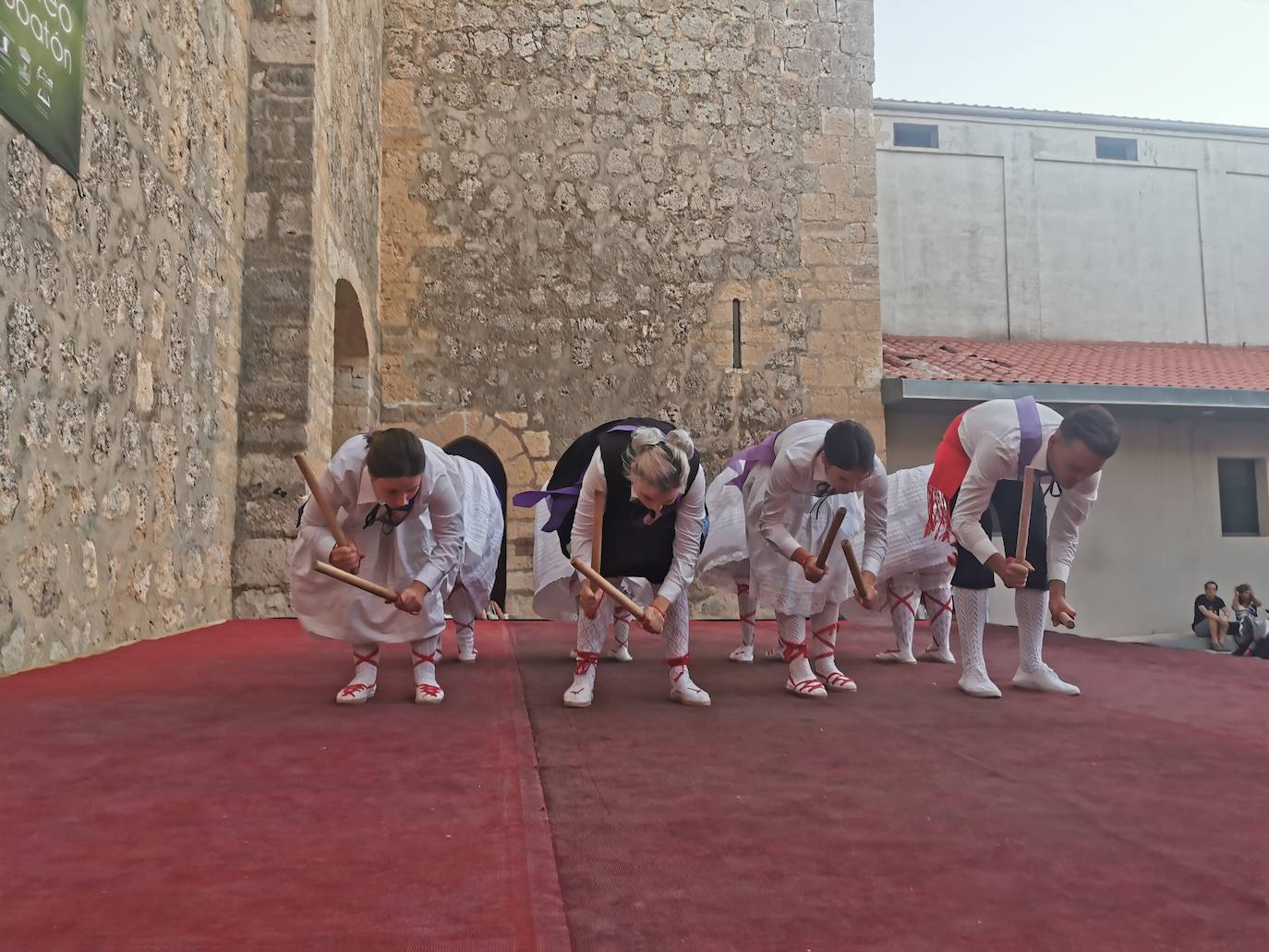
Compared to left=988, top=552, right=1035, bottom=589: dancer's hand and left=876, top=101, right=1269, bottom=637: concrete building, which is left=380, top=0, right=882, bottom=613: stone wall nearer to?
left=876, top=101, right=1269, bottom=637: concrete building

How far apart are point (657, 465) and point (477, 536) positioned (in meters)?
1.45

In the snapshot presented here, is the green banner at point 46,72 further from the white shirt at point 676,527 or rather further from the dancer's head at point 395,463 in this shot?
the white shirt at point 676,527

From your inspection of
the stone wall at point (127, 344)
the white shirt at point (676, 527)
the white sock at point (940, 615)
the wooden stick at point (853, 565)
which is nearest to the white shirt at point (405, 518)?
the white shirt at point (676, 527)

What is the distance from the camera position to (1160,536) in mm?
9547

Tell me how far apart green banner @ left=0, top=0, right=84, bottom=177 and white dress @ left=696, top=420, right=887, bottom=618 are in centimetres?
260

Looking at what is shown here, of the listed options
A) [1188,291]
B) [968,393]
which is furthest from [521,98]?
[1188,291]

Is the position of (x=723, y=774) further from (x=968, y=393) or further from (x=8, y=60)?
(x=968, y=393)

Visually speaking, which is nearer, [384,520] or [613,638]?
[384,520]

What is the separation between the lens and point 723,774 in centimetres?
211

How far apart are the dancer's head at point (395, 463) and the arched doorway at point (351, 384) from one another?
4610 mm

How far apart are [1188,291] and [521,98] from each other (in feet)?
28.2

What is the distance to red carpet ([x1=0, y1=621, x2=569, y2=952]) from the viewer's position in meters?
1.24

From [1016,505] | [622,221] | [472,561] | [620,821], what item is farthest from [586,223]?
[620,821]

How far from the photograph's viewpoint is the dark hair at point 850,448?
3.07 meters
